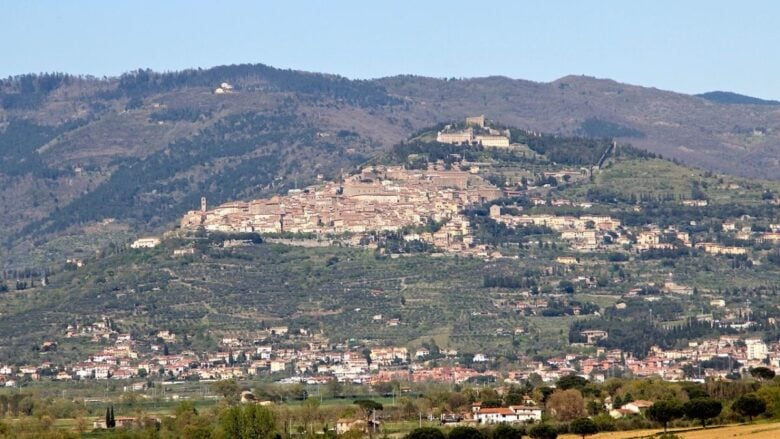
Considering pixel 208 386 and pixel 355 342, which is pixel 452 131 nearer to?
pixel 355 342

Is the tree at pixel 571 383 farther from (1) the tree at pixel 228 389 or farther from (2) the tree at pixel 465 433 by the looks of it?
(2) the tree at pixel 465 433

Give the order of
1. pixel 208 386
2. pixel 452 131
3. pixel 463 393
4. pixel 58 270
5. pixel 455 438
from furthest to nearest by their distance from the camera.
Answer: pixel 452 131 < pixel 58 270 < pixel 208 386 < pixel 463 393 < pixel 455 438

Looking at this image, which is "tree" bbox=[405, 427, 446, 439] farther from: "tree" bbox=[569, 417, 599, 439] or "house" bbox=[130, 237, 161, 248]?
"house" bbox=[130, 237, 161, 248]

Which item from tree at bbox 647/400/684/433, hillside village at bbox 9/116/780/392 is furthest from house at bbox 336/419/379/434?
hillside village at bbox 9/116/780/392

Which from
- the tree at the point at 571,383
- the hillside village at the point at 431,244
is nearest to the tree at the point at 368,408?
the tree at the point at 571,383

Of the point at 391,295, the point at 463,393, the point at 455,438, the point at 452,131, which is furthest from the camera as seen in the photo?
the point at 452,131

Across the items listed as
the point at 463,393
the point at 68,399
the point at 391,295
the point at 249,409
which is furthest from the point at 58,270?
the point at 249,409

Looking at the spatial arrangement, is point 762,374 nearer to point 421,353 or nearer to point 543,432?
point 543,432
